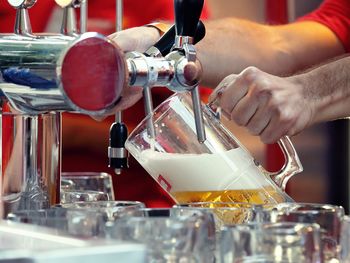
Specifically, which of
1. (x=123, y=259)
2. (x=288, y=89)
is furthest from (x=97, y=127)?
(x=123, y=259)

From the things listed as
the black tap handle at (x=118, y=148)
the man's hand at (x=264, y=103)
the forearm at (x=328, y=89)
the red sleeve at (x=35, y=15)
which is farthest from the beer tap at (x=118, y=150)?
the red sleeve at (x=35, y=15)

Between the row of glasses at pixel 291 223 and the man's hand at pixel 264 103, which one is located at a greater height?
the man's hand at pixel 264 103

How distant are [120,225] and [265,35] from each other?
145cm

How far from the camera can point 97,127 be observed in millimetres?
2100

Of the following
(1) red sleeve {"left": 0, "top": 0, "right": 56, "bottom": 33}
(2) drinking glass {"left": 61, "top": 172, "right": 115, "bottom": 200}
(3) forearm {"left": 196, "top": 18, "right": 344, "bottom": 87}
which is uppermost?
(1) red sleeve {"left": 0, "top": 0, "right": 56, "bottom": 33}

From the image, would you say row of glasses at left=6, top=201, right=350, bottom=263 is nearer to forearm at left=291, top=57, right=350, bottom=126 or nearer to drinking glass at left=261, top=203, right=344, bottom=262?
drinking glass at left=261, top=203, right=344, bottom=262

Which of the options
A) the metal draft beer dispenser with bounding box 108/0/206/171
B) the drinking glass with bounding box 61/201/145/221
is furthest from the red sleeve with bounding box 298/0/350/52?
the drinking glass with bounding box 61/201/145/221

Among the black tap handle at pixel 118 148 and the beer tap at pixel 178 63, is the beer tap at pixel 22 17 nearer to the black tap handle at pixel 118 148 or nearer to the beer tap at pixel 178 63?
the beer tap at pixel 178 63

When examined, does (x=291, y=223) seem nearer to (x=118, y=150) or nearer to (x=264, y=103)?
(x=118, y=150)

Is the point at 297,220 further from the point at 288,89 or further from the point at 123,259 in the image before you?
the point at 288,89

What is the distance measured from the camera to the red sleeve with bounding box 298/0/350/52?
226 centimetres

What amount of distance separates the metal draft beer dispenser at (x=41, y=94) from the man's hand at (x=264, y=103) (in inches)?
16.1

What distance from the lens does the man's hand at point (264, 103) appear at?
147cm

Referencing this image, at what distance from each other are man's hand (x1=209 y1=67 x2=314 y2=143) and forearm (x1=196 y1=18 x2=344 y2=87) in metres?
0.38
